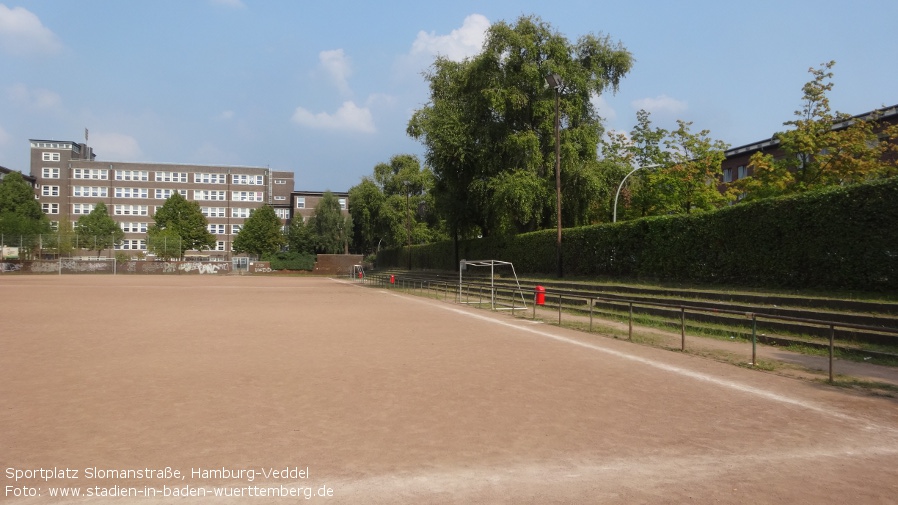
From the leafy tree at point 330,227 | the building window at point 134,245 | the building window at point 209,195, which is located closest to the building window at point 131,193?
the building window at point 134,245

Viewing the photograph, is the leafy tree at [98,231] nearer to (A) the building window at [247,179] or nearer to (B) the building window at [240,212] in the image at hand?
(B) the building window at [240,212]

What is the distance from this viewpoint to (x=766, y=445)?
587 centimetres

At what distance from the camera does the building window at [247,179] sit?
96.9 m

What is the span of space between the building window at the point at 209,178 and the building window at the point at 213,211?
4110mm

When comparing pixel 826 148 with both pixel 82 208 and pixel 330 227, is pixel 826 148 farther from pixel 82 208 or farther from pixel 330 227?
pixel 82 208

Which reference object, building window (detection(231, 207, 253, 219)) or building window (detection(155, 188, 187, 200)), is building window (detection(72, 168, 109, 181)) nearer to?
building window (detection(155, 188, 187, 200))

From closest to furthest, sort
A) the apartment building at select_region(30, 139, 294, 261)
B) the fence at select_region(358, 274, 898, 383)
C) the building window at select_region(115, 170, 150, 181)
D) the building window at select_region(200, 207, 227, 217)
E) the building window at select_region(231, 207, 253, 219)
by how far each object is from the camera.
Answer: the fence at select_region(358, 274, 898, 383) < the apartment building at select_region(30, 139, 294, 261) < the building window at select_region(115, 170, 150, 181) < the building window at select_region(200, 207, 227, 217) < the building window at select_region(231, 207, 253, 219)

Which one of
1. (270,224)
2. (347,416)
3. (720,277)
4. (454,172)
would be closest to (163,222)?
(270,224)

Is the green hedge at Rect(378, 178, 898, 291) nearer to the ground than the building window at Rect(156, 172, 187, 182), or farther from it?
nearer to the ground

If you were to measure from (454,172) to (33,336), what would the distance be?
26.0 meters

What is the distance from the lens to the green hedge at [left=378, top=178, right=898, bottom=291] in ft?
45.8

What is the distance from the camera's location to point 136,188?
3644 inches

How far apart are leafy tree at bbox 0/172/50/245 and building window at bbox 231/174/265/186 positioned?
26046 mm

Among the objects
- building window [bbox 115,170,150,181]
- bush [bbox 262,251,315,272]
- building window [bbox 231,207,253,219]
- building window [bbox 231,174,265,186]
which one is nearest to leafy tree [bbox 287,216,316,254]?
bush [bbox 262,251,315,272]
